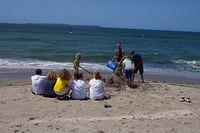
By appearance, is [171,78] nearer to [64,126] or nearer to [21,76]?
[21,76]

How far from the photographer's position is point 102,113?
1039cm

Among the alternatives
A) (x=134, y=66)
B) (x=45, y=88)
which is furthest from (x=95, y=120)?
(x=134, y=66)

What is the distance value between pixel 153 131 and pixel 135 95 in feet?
13.2

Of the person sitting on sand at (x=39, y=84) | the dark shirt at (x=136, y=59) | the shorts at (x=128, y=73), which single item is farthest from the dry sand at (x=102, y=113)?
the dark shirt at (x=136, y=59)

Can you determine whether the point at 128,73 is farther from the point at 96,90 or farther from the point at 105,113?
the point at 105,113

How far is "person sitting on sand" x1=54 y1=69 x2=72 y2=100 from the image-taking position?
39.1 feet

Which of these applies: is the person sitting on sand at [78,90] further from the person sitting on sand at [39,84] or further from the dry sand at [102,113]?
the person sitting on sand at [39,84]

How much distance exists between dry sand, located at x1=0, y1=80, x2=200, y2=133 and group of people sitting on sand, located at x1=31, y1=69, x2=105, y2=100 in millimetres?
287

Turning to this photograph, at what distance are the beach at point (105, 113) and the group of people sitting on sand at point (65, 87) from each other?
0.27m

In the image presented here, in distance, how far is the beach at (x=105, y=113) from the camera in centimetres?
895

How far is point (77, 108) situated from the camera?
1080 centimetres

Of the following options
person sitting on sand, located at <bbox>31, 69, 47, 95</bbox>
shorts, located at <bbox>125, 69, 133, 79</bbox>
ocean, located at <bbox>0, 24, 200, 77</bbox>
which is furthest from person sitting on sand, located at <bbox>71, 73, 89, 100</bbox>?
ocean, located at <bbox>0, 24, 200, 77</bbox>

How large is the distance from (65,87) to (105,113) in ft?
6.44

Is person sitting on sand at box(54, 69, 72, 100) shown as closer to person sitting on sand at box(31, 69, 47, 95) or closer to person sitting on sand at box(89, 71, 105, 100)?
person sitting on sand at box(31, 69, 47, 95)
